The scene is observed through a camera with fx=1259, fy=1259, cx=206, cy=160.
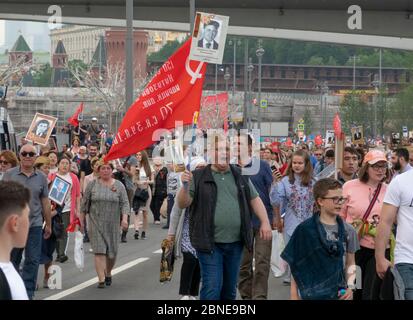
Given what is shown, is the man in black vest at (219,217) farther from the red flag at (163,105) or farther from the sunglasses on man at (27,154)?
the sunglasses on man at (27,154)

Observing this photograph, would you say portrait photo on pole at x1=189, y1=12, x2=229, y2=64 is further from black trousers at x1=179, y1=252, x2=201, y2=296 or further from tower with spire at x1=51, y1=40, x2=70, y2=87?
tower with spire at x1=51, y1=40, x2=70, y2=87

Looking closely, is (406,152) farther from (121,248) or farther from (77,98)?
(77,98)

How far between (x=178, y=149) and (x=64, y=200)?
4.93 metres

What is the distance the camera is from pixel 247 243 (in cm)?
948

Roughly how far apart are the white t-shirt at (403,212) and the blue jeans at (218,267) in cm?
154

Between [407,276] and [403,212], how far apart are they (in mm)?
453

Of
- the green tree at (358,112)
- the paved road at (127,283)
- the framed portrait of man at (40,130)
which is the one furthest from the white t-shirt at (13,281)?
the green tree at (358,112)

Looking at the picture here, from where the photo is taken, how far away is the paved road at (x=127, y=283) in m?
13.4

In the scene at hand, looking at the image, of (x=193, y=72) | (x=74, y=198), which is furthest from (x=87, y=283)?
(x=193, y=72)

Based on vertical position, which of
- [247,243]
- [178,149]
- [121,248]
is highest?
[178,149]

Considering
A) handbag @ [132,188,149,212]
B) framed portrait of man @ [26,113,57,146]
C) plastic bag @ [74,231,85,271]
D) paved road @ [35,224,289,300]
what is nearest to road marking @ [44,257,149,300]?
paved road @ [35,224,289,300]

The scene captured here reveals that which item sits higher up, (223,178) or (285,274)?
(223,178)
